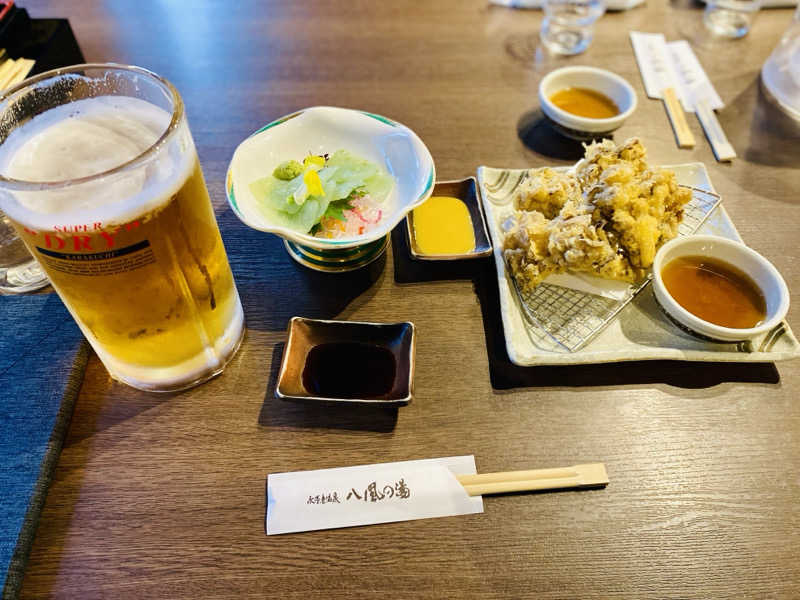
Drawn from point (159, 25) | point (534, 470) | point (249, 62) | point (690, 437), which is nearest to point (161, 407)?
point (534, 470)

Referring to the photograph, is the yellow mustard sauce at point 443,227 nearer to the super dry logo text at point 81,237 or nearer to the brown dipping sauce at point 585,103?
the brown dipping sauce at point 585,103

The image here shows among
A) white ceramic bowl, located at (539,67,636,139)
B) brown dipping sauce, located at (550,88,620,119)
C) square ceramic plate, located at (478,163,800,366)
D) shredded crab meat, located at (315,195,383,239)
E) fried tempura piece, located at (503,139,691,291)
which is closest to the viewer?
square ceramic plate, located at (478,163,800,366)

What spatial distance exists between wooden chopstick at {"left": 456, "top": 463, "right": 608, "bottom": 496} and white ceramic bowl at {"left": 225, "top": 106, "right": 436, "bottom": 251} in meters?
0.69

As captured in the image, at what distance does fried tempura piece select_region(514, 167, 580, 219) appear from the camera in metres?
1.61

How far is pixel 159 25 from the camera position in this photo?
8.74ft

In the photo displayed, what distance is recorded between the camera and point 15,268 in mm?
1546

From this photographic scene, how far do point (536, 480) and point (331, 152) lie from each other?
121cm

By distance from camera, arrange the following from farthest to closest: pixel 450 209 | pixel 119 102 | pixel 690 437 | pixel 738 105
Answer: pixel 738 105, pixel 450 209, pixel 690 437, pixel 119 102

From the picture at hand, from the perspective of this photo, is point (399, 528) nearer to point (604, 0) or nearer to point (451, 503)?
point (451, 503)

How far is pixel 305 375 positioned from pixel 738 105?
6.99 ft

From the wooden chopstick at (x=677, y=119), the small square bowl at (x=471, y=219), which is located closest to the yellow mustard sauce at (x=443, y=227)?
the small square bowl at (x=471, y=219)

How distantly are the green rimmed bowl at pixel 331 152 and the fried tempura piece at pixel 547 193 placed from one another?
30 cm

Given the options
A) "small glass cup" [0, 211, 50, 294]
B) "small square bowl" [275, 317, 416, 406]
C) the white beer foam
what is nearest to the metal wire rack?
"small square bowl" [275, 317, 416, 406]

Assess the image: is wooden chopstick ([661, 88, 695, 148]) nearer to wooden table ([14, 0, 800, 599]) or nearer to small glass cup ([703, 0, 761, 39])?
wooden table ([14, 0, 800, 599])
